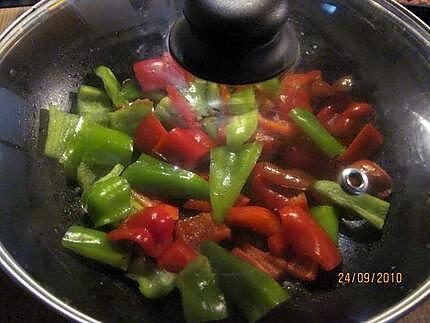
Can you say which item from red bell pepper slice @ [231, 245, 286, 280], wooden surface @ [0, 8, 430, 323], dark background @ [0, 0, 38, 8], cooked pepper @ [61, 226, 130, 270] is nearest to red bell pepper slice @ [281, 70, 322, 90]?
red bell pepper slice @ [231, 245, 286, 280]

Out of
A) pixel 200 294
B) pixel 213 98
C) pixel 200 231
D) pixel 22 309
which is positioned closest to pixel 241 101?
pixel 213 98

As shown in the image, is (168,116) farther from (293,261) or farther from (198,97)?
(293,261)

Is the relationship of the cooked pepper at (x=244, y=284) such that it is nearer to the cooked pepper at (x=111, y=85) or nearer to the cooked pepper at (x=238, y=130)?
the cooked pepper at (x=238, y=130)

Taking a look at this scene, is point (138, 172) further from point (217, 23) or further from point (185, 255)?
point (217, 23)

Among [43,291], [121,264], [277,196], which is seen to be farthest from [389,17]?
[43,291]

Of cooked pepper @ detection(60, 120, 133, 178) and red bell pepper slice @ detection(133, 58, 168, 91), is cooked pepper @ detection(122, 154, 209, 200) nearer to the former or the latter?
cooked pepper @ detection(60, 120, 133, 178)

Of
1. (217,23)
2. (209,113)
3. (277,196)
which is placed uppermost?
(217,23)
